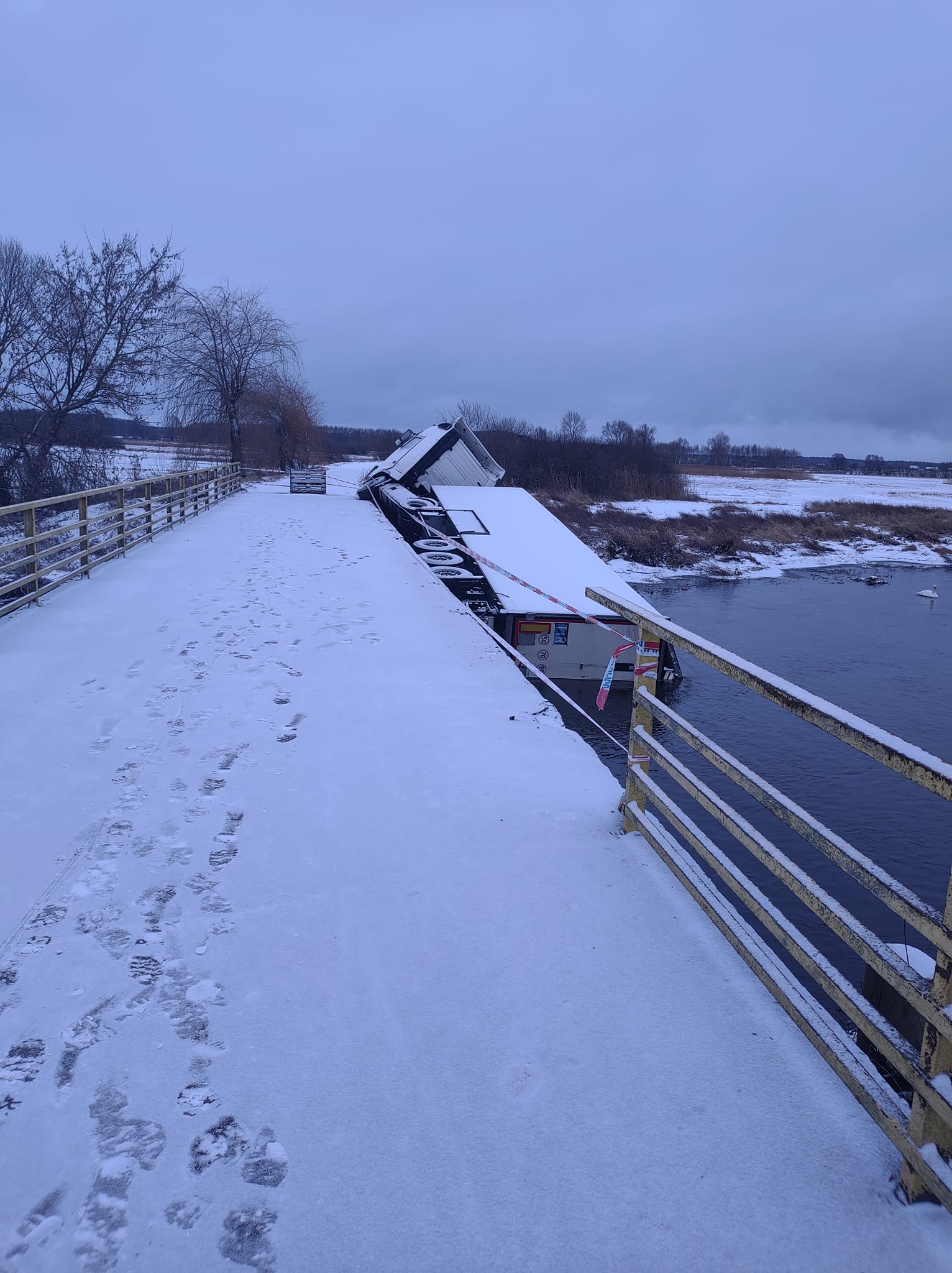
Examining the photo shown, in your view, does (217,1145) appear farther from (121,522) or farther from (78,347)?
(78,347)

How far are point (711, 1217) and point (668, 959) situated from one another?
1050 millimetres

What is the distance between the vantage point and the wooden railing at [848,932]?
1.91 meters

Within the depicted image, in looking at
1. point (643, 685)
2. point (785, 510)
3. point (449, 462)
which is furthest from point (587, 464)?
point (643, 685)

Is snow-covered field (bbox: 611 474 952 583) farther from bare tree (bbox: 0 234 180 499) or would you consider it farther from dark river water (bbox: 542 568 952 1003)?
bare tree (bbox: 0 234 180 499)

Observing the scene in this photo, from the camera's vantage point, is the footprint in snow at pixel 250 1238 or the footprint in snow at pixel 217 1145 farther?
the footprint in snow at pixel 217 1145

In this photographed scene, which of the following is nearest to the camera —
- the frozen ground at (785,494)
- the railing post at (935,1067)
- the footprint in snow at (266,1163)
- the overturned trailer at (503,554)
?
the railing post at (935,1067)

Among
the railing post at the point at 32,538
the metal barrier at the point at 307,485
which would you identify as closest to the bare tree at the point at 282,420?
the metal barrier at the point at 307,485

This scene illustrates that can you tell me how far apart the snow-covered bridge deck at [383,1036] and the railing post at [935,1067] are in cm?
17

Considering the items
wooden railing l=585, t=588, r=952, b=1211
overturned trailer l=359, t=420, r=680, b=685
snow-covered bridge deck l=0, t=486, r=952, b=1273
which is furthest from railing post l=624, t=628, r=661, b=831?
overturned trailer l=359, t=420, r=680, b=685

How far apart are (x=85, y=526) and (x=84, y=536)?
1.30 feet

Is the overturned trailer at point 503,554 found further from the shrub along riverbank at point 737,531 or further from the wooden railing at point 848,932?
the shrub along riverbank at point 737,531

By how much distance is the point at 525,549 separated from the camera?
16.2m

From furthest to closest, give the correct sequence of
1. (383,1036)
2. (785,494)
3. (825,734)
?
(785,494) < (825,734) < (383,1036)

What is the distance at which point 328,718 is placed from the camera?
5555 mm
